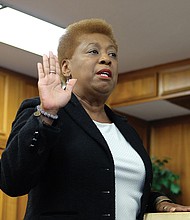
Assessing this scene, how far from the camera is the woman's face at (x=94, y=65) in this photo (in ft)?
4.64

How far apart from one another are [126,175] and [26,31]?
2096 mm

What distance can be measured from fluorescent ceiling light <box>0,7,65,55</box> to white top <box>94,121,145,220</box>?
1.83 metres

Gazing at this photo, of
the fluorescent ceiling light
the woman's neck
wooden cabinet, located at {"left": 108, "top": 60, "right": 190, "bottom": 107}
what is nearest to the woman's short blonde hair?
the woman's neck

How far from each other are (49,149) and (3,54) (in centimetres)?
258

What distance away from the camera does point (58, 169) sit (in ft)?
4.12

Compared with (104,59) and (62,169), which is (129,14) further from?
(62,169)

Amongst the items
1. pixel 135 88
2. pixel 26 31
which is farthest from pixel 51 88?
pixel 135 88

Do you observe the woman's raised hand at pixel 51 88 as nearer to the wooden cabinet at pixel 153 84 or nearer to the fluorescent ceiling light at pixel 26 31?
the fluorescent ceiling light at pixel 26 31

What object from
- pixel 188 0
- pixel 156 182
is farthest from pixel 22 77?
pixel 188 0

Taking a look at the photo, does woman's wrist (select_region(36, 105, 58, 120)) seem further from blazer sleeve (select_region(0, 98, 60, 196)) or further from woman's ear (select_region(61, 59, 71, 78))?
woman's ear (select_region(61, 59, 71, 78))

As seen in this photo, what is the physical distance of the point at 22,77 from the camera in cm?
420

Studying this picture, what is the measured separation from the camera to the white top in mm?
1330

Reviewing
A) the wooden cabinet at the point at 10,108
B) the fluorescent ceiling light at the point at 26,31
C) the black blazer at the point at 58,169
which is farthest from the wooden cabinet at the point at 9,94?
the black blazer at the point at 58,169

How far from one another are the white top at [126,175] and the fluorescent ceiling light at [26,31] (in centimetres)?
183
